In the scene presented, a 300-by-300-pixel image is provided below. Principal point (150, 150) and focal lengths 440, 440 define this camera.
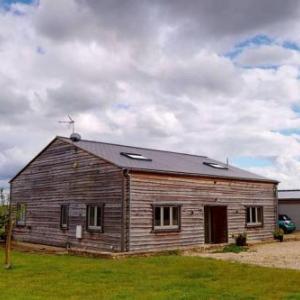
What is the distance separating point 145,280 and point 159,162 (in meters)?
11.7

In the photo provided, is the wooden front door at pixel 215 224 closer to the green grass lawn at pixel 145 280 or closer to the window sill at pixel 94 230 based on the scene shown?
the window sill at pixel 94 230

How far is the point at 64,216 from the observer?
2481 centimetres

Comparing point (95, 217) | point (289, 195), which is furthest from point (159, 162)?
point (289, 195)

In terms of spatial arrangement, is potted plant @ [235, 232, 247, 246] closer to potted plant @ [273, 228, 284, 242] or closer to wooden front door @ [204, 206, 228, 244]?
wooden front door @ [204, 206, 228, 244]

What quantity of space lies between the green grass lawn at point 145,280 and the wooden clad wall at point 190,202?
3.17 m

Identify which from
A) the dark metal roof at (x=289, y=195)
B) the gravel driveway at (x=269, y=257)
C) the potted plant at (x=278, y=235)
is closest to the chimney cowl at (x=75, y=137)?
the gravel driveway at (x=269, y=257)

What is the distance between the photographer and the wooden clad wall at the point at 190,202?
20953 millimetres

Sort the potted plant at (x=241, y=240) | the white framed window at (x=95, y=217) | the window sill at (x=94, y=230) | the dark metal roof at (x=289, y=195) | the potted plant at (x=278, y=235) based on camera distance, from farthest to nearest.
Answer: the dark metal roof at (x=289, y=195), the potted plant at (x=278, y=235), the potted plant at (x=241, y=240), the white framed window at (x=95, y=217), the window sill at (x=94, y=230)

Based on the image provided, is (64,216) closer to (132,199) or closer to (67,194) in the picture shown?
(67,194)

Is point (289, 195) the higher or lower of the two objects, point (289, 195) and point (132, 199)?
the higher

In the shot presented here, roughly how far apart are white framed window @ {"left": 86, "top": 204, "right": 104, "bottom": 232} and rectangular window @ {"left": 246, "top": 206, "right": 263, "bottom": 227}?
31.8 feet

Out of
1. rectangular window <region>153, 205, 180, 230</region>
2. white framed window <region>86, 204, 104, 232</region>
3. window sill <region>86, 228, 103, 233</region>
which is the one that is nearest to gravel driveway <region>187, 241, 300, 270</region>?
rectangular window <region>153, 205, 180, 230</region>

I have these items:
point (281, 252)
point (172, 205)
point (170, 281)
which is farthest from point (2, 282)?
point (281, 252)

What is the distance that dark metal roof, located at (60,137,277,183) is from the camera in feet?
73.0
